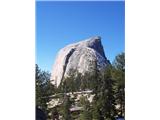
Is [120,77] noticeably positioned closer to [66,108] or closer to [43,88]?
[66,108]

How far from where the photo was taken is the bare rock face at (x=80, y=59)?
4.37 metres

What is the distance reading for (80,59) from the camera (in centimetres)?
456

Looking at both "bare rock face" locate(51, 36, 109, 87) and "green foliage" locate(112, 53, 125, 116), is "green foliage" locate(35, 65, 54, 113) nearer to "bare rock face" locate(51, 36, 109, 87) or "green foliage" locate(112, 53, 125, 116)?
"bare rock face" locate(51, 36, 109, 87)

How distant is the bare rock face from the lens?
4.37 m

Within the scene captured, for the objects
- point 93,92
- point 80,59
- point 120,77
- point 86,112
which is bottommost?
point 86,112

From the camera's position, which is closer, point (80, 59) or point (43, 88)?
point (43, 88)

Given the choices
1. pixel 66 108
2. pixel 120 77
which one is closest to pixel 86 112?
pixel 66 108

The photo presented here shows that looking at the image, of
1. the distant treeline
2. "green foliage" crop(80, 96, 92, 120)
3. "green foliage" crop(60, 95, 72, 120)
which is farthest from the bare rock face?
"green foliage" crop(80, 96, 92, 120)

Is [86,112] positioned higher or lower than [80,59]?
lower
